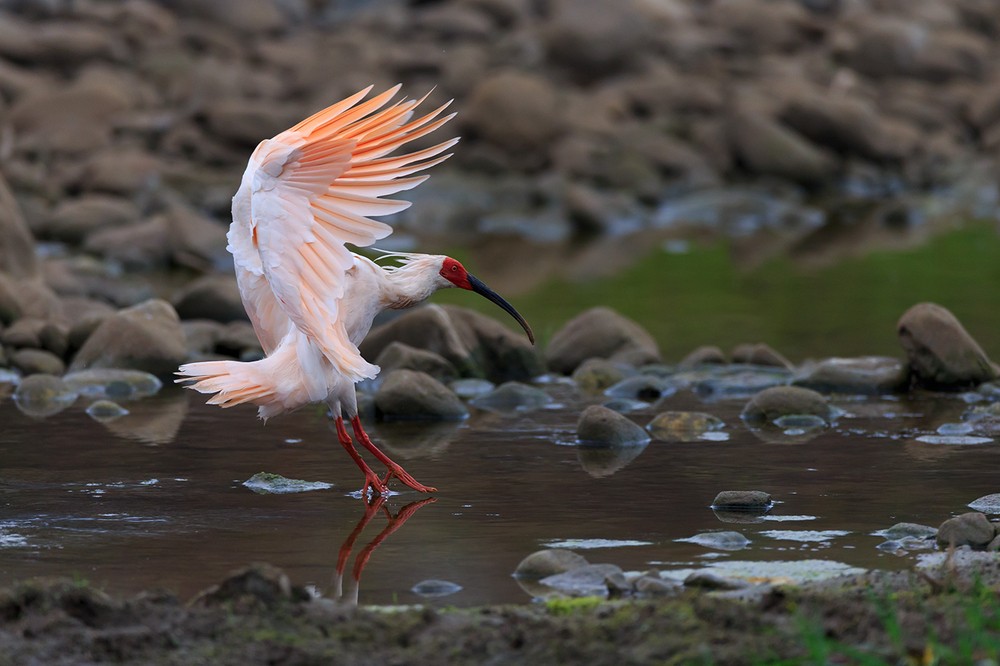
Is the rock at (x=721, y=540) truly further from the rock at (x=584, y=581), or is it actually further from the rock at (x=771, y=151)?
the rock at (x=771, y=151)

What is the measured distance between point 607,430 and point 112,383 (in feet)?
11.5

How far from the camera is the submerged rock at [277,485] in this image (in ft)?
24.9

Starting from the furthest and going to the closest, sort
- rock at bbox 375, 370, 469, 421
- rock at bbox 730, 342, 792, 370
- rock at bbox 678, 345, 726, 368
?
1. rock at bbox 678, 345, 726, 368
2. rock at bbox 730, 342, 792, 370
3. rock at bbox 375, 370, 469, 421

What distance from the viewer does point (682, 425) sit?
9.06m

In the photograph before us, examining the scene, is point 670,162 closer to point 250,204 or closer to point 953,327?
point 953,327

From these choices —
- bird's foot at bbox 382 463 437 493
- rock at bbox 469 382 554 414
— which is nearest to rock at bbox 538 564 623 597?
bird's foot at bbox 382 463 437 493

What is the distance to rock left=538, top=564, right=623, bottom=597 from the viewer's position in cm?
570

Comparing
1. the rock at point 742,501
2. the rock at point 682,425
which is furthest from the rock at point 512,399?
the rock at point 742,501

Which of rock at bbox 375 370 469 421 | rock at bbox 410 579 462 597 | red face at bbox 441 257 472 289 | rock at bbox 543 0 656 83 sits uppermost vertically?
rock at bbox 543 0 656 83

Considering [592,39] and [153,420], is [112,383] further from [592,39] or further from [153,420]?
[592,39]

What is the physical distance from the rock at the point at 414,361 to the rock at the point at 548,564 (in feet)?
13.9

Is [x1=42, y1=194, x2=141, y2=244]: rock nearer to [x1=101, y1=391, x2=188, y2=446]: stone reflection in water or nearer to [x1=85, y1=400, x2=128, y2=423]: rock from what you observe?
[x1=101, y1=391, x2=188, y2=446]: stone reflection in water

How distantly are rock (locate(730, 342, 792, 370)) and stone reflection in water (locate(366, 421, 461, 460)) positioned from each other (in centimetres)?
259

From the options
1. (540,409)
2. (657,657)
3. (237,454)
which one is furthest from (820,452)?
(657,657)
